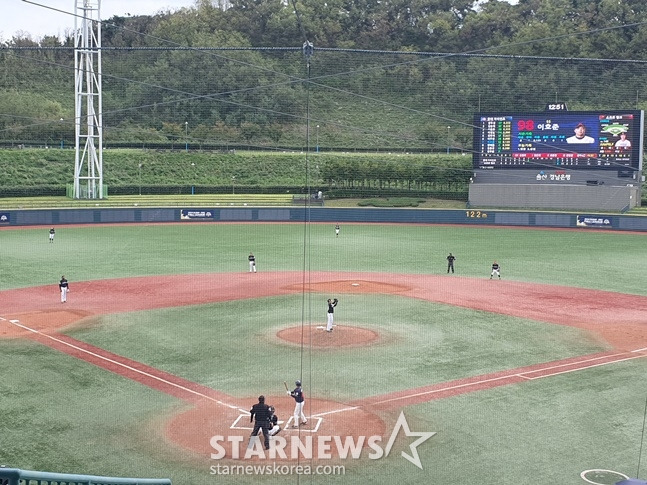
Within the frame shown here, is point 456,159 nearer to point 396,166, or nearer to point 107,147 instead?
point 396,166

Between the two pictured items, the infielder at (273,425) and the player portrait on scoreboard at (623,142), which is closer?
the infielder at (273,425)

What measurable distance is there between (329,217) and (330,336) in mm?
41185

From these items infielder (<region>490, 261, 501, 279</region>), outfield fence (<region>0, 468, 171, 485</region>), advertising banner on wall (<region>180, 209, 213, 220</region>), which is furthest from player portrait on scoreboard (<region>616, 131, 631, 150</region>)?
outfield fence (<region>0, 468, 171, 485</region>)

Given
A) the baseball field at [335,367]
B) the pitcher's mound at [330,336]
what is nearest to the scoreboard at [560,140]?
the baseball field at [335,367]

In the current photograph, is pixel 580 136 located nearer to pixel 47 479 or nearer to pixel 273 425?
pixel 273 425

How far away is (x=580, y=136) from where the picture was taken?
58531 mm

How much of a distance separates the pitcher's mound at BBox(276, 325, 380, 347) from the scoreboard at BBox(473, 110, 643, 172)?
122 feet

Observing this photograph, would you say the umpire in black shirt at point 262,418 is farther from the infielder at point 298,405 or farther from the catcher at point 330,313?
the catcher at point 330,313

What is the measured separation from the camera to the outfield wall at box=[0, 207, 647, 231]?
5688 cm

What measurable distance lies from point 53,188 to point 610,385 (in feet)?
196

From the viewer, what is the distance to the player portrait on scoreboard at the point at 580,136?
58.4 m

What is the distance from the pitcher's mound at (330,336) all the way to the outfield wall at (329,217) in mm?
31635

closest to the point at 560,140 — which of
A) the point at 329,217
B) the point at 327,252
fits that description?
the point at 329,217

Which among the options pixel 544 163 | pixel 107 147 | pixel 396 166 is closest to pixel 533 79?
pixel 396 166
